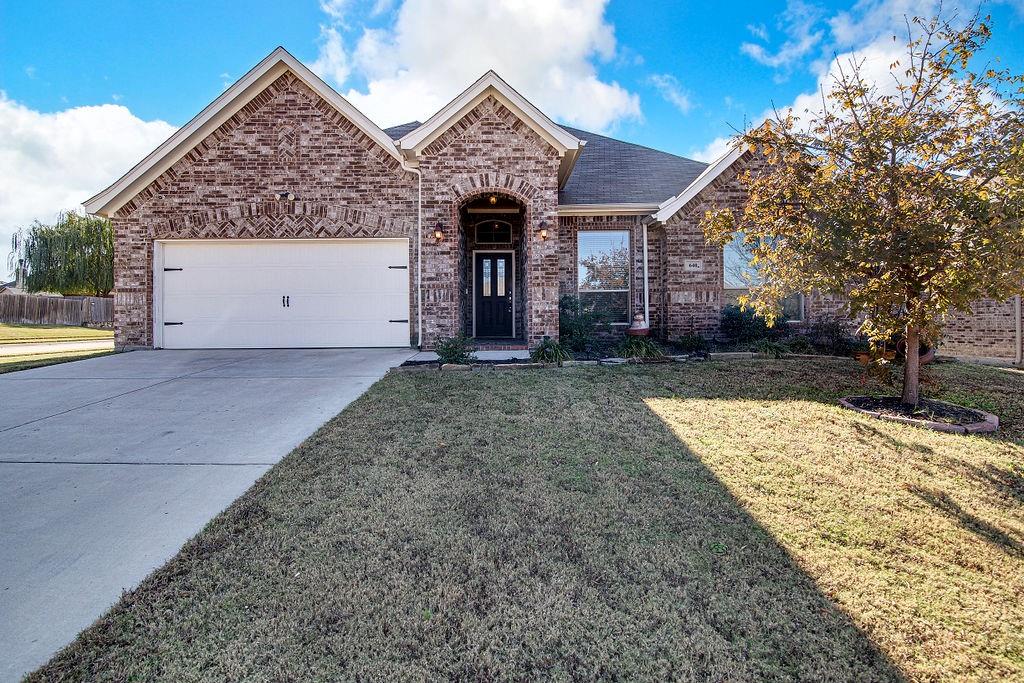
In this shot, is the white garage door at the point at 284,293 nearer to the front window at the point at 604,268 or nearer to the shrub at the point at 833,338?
the front window at the point at 604,268

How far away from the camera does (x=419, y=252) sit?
9531 millimetres

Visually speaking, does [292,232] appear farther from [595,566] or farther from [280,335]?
[595,566]

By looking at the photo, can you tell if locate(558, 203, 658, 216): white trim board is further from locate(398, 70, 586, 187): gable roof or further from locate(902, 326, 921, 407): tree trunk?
locate(902, 326, 921, 407): tree trunk

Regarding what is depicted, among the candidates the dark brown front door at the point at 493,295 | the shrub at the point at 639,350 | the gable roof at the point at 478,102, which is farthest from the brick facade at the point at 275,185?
the shrub at the point at 639,350

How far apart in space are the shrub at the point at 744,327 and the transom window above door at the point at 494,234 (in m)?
5.64

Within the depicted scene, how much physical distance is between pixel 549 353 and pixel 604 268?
12.6 feet

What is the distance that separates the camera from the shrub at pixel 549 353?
27.4 feet

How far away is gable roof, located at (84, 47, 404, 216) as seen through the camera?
9781 millimetres

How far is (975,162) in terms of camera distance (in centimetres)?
481

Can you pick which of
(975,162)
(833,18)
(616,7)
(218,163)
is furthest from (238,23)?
(975,162)

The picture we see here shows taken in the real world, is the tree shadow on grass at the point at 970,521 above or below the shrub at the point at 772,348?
below

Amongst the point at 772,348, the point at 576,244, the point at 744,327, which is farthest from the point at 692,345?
the point at 576,244

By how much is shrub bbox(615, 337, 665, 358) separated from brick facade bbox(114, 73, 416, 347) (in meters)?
4.97

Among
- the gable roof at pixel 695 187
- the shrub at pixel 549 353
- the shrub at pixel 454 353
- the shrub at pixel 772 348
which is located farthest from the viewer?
the gable roof at pixel 695 187
